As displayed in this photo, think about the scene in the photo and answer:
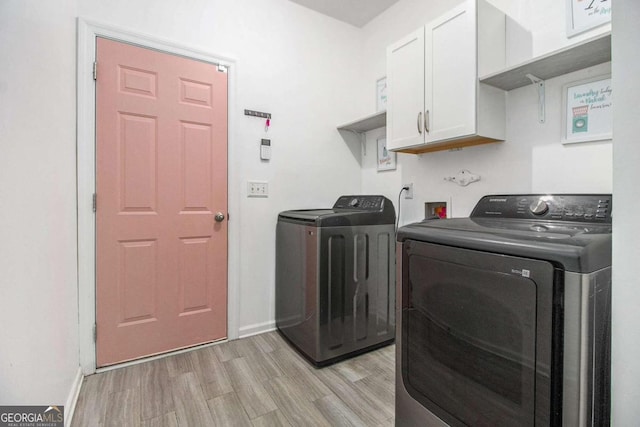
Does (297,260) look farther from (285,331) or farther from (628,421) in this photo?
(628,421)

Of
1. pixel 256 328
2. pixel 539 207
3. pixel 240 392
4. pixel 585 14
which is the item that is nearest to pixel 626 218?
pixel 539 207

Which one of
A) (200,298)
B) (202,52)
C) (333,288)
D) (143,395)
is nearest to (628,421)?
(333,288)

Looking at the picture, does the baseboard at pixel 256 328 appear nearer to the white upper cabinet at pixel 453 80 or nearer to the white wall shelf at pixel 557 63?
the white upper cabinet at pixel 453 80

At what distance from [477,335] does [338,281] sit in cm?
105

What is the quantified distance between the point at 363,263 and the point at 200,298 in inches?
47.1

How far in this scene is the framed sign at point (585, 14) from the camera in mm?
1322

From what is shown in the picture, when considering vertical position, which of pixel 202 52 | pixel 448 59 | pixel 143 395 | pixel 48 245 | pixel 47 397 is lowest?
pixel 143 395

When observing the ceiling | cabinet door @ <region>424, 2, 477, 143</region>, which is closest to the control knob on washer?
cabinet door @ <region>424, 2, 477, 143</region>

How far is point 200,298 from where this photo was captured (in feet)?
6.94

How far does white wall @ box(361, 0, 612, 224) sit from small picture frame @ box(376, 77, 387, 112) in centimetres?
43

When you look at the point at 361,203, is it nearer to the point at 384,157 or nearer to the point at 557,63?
the point at 384,157

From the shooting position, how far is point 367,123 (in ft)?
8.14

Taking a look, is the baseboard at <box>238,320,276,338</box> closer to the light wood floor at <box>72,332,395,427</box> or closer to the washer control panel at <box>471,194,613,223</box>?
the light wood floor at <box>72,332,395,427</box>

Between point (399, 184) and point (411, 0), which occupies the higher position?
point (411, 0)
